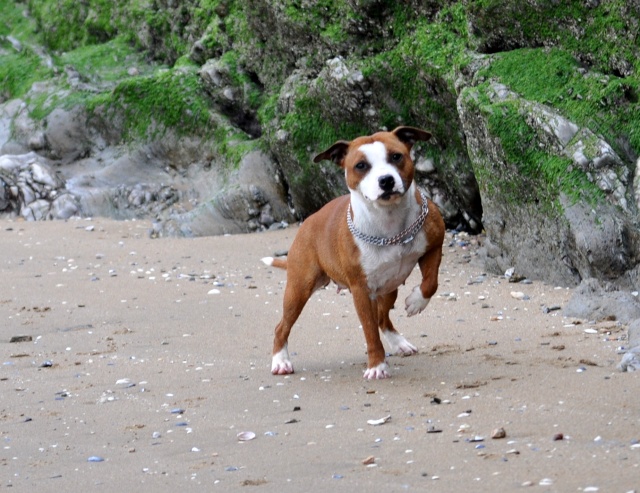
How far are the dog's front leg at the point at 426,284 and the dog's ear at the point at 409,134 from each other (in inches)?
30.2

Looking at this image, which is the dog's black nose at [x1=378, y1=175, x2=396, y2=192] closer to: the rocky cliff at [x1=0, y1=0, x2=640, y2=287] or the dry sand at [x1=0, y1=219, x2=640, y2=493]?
the dry sand at [x1=0, y1=219, x2=640, y2=493]

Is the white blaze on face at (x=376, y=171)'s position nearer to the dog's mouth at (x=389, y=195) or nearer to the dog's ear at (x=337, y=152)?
the dog's mouth at (x=389, y=195)

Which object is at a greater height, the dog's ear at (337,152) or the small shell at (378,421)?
the dog's ear at (337,152)

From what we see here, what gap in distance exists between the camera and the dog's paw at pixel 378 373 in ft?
23.4

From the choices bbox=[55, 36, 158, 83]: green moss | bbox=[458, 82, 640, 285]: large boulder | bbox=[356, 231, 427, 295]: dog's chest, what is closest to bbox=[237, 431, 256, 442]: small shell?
bbox=[356, 231, 427, 295]: dog's chest

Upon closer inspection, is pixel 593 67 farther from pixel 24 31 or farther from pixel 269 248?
pixel 24 31

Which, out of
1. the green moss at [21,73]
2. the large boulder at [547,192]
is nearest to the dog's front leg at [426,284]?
the large boulder at [547,192]

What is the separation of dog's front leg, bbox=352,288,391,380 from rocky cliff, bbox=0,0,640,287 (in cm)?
254

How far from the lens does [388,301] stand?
790 centimetres

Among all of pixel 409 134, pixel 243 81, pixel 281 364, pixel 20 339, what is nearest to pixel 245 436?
pixel 281 364

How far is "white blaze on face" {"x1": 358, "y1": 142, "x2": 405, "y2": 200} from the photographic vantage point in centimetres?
673

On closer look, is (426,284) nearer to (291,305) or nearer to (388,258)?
(388,258)

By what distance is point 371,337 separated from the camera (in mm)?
7188

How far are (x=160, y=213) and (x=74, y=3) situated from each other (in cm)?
688
